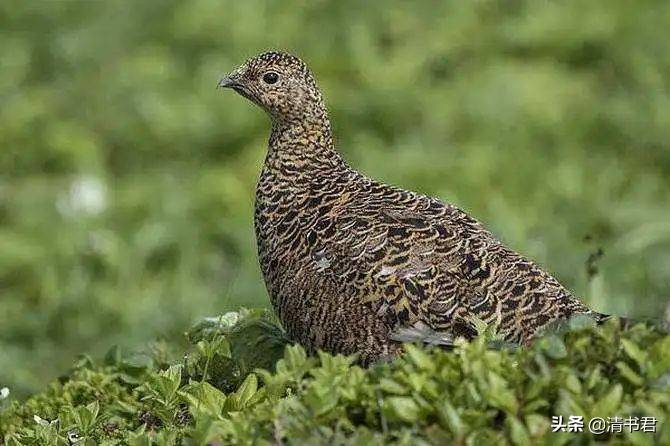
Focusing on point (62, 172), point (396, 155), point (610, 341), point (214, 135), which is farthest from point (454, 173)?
point (610, 341)

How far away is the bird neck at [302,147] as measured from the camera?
6262 millimetres

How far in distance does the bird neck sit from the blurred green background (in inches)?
109

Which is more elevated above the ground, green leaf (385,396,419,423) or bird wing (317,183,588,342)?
bird wing (317,183,588,342)

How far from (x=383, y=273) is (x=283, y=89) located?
3.93 feet

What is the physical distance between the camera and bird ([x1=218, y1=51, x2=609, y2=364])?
5449mm

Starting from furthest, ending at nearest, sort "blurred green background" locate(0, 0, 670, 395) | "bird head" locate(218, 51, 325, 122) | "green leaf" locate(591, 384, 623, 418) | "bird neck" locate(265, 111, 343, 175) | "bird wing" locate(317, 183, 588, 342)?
"blurred green background" locate(0, 0, 670, 395), "bird head" locate(218, 51, 325, 122), "bird neck" locate(265, 111, 343, 175), "bird wing" locate(317, 183, 588, 342), "green leaf" locate(591, 384, 623, 418)

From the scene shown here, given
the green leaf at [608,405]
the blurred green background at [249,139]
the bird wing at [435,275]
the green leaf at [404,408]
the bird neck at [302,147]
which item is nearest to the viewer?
the green leaf at [608,405]

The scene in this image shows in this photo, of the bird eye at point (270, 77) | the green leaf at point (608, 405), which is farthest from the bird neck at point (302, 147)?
the green leaf at point (608, 405)

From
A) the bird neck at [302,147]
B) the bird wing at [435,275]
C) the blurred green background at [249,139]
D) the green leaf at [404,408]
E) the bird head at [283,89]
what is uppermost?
the blurred green background at [249,139]

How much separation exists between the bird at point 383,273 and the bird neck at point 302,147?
0.07m

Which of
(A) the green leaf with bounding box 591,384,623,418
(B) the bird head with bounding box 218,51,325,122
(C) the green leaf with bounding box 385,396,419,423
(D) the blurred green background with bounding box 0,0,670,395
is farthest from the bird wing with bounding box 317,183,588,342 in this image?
(D) the blurred green background with bounding box 0,0,670,395

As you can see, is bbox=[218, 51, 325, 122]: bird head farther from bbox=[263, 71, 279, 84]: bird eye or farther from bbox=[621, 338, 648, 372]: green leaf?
bbox=[621, 338, 648, 372]: green leaf

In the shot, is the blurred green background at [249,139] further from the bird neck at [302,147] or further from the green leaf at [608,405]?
the green leaf at [608,405]

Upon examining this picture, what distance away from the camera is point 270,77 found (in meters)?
6.47
